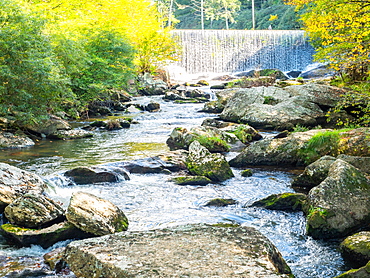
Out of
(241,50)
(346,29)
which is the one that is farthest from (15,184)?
(241,50)

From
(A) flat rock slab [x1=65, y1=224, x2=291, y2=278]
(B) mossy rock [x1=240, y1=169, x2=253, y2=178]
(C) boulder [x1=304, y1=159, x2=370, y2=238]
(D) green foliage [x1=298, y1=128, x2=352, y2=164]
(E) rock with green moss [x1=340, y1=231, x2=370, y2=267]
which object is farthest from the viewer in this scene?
(D) green foliage [x1=298, y1=128, x2=352, y2=164]

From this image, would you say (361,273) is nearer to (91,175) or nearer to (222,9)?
(91,175)

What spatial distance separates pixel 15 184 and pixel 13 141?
5.61 meters

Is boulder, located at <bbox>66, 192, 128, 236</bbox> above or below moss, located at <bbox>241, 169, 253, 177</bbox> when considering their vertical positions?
above

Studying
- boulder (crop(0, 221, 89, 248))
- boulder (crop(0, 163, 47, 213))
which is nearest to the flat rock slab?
boulder (crop(0, 221, 89, 248))

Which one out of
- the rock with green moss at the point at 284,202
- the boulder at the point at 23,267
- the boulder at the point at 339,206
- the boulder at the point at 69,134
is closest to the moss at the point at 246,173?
the rock with green moss at the point at 284,202

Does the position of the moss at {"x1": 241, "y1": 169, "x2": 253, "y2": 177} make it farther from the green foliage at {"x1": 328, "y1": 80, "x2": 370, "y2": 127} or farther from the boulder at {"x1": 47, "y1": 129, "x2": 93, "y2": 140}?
the boulder at {"x1": 47, "y1": 129, "x2": 93, "y2": 140}

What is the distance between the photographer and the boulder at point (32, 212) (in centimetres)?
520

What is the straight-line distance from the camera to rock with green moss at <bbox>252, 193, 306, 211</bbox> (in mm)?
6258

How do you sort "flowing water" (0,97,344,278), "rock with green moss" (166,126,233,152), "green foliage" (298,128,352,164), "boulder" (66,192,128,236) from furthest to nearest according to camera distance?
"rock with green moss" (166,126,233,152)
"green foliage" (298,128,352,164)
"boulder" (66,192,128,236)
"flowing water" (0,97,344,278)

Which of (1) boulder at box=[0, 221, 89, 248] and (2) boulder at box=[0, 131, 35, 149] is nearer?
(1) boulder at box=[0, 221, 89, 248]

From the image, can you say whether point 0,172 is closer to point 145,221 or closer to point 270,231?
point 145,221

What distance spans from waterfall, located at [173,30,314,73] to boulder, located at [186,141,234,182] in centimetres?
2646

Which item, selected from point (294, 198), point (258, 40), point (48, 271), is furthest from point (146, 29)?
point (48, 271)
